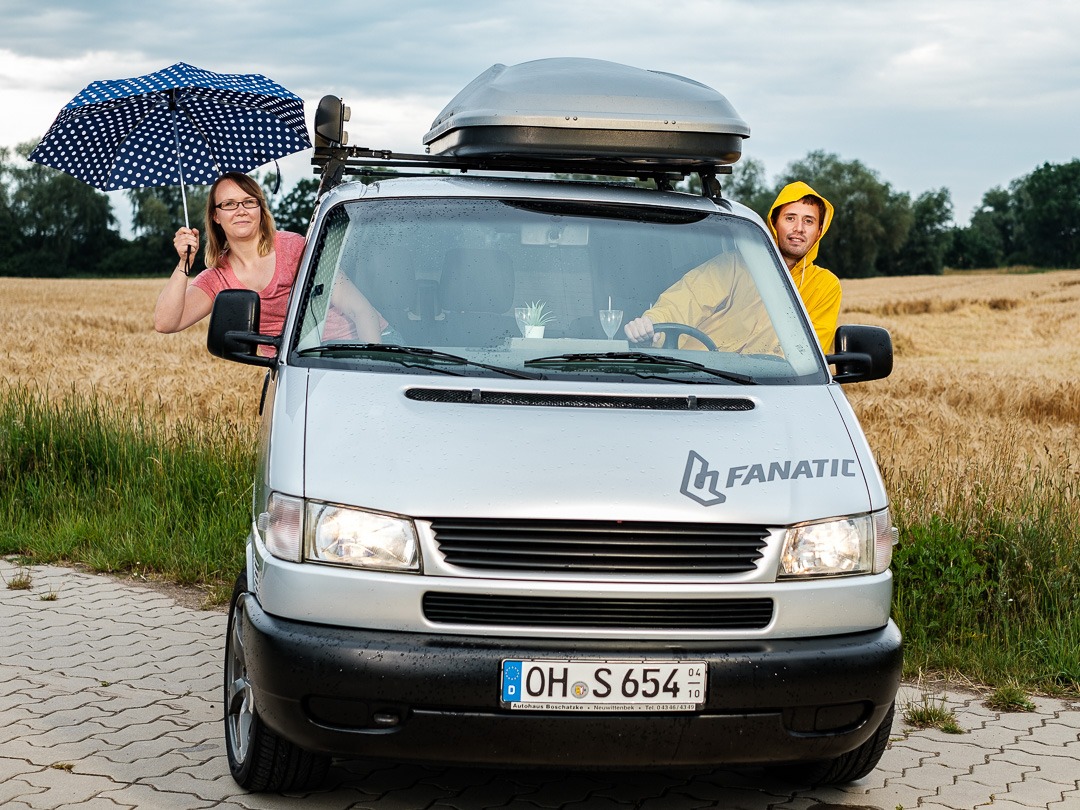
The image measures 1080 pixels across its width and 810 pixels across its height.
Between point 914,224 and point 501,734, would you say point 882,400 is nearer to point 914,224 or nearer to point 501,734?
point 501,734

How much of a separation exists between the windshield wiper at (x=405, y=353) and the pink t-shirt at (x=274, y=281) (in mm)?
2302

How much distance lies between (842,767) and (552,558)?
63.0 inches

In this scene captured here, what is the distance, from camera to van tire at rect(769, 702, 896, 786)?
4.54 meters

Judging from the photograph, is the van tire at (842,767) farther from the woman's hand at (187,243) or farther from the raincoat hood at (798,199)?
the woman's hand at (187,243)

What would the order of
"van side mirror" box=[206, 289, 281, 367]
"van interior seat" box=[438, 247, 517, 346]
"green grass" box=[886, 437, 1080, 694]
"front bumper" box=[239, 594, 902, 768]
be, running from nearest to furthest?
"front bumper" box=[239, 594, 902, 768], "van interior seat" box=[438, 247, 517, 346], "van side mirror" box=[206, 289, 281, 367], "green grass" box=[886, 437, 1080, 694]

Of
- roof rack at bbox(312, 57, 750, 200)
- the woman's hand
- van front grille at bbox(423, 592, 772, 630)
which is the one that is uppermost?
roof rack at bbox(312, 57, 750, 200)

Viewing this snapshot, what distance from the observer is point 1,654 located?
649 cm

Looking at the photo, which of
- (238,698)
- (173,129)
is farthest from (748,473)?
Result: (173,129)

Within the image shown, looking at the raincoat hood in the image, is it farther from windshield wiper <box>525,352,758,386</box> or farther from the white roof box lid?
windshield wiper <box>525,352,758,386</box>

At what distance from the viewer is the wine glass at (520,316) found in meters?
4.75

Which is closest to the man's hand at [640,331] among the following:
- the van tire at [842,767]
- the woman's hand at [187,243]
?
the van tire at [842,767]

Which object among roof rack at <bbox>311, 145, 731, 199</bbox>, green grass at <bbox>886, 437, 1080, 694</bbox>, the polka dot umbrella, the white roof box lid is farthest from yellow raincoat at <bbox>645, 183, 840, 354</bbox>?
the polka dot umbrella

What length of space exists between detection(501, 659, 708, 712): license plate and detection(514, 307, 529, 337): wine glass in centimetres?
144

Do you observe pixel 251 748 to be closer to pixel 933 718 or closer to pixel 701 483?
pixel 701 483
